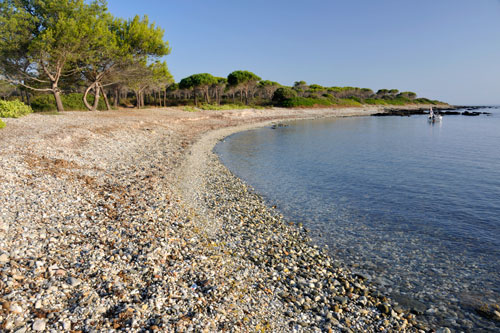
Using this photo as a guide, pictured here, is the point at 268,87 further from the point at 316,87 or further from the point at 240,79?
the point at 316,87

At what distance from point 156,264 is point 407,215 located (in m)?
10.3

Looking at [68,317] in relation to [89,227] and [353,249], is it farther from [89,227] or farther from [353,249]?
[353,249]

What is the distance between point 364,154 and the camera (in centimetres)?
2578

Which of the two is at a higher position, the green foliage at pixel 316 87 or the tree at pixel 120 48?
the green foliage at pixel 316 87

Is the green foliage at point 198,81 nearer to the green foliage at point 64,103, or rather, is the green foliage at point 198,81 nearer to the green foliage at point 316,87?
the green foliage at point 64,103

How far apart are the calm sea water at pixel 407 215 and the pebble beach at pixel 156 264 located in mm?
1015

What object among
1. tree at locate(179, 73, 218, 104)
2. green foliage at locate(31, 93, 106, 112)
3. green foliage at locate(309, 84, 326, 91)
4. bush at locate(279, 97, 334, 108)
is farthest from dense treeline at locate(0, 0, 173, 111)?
green foliage at locate(309, 84, 326, 91)

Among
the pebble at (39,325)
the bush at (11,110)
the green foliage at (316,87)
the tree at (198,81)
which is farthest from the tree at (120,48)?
the green foliage at (316,87)

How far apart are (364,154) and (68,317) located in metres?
25.7

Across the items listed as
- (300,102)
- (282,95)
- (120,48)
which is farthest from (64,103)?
A: (300,102)

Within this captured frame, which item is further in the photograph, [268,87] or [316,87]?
[316,87]

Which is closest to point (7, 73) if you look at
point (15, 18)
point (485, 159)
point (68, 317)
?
point (15, 18)

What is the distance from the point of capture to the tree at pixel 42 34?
2809 cm

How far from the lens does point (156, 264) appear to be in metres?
6.41
